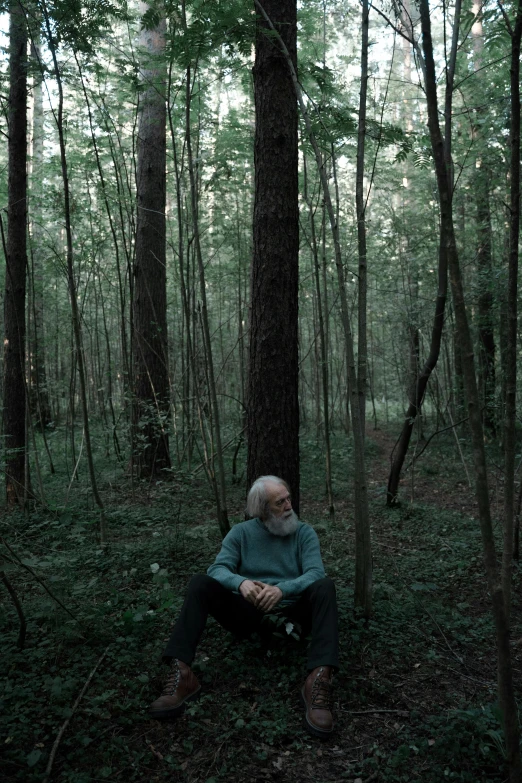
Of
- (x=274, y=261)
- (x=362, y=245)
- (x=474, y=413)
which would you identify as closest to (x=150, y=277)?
(x=274, y=261)

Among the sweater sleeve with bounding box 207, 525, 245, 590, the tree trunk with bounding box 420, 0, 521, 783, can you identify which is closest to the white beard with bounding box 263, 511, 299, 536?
the sweater sleeve with bounding box 207, 525, 245, 590

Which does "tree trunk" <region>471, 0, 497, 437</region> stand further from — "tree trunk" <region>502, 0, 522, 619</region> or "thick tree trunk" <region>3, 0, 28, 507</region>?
"thick tree trunk" <region>3, 0, 28, 507</region>

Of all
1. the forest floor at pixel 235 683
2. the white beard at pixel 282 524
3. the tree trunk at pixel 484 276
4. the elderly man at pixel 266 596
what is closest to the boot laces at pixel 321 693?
the elderly man at pixel 266 596

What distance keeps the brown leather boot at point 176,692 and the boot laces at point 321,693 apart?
59cm

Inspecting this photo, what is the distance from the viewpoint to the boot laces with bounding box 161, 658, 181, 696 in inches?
101

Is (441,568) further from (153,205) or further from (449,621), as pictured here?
(153,205)

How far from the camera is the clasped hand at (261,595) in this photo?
2.83 metres

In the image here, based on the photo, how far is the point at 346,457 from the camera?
962cm

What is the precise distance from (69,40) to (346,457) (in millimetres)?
7236

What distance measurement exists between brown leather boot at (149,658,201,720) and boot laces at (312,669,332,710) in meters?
0.59

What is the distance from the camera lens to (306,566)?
10.2ft

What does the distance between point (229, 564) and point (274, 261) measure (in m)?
2.06

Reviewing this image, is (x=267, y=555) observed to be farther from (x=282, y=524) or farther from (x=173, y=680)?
(x=173, y=680)

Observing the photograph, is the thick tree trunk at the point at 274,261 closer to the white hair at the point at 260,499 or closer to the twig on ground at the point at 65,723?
the white hair at the point at 260,499
